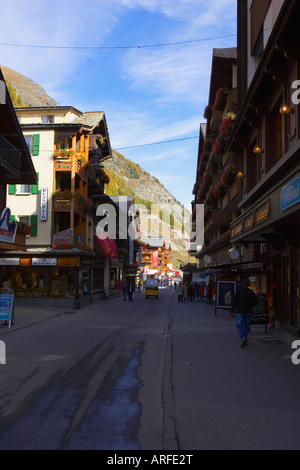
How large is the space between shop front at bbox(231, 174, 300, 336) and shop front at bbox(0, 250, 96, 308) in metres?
15.0

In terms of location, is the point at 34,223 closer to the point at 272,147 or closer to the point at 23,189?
the point at 23,189

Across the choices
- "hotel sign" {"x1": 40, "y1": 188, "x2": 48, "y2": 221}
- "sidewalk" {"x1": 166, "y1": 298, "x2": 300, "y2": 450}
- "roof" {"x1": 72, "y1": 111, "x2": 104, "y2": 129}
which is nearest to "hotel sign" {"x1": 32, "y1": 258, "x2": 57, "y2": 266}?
"hotel sign" {"x1": 40, "y1": 188, "x2": 48, "y2": 221}

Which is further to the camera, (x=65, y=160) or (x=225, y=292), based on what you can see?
(x=65, y=160)

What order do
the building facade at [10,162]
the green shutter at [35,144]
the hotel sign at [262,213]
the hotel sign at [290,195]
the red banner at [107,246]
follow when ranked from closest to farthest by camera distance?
1. the hotel sign at [290,195]
2. the hotel sign at [262,213]
3. the building facade at [10,162]
4. the green shutter at [35,144]
5. the red banner at [107,246]

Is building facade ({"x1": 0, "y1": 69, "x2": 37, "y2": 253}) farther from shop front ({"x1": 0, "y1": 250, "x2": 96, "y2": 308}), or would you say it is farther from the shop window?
the shop window

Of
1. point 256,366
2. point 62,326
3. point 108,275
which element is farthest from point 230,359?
point 108,275

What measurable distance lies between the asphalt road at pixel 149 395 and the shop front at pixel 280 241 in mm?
1407

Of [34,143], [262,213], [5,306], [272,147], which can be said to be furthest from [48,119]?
[262,213]

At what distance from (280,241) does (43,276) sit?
2033 centimetres

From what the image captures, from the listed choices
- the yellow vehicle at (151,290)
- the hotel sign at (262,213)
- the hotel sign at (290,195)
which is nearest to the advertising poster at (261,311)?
the hotel sign at (262,213)

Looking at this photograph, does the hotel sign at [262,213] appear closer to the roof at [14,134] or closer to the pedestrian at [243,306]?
the pedestrian at [243,306]

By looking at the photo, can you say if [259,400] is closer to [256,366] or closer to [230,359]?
[256,366]

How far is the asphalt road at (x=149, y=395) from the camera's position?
5.18 m

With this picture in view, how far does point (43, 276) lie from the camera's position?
100.0 feet
